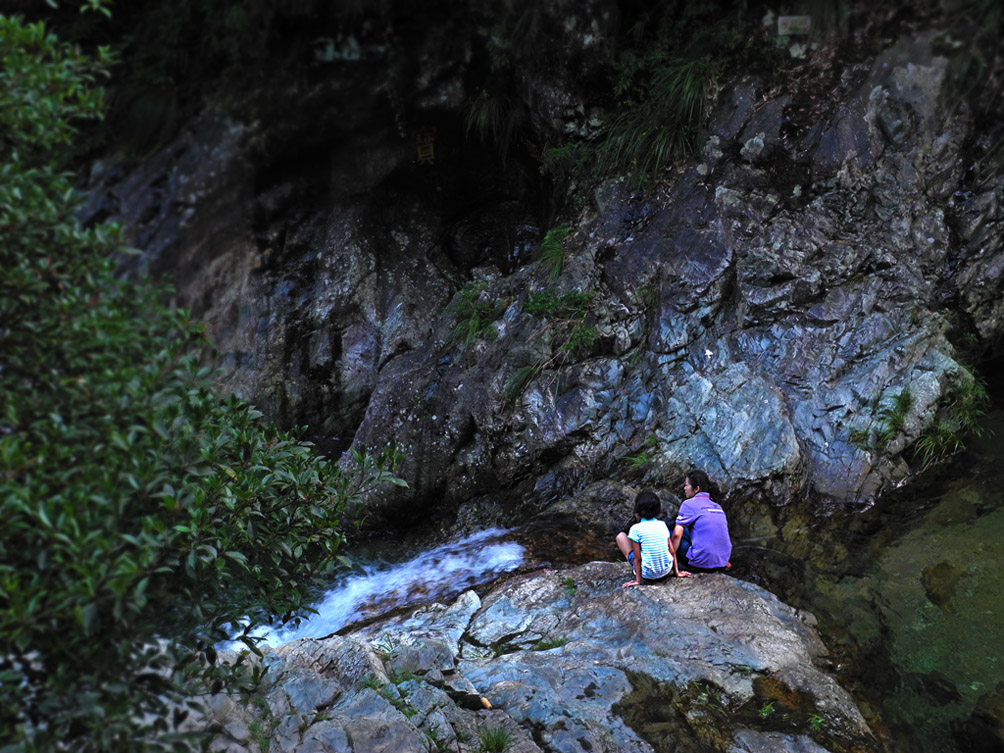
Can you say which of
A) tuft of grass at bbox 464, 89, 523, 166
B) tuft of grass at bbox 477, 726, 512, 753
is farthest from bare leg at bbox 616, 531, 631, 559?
tuft of grass at bbox 464, 89, 523, 166

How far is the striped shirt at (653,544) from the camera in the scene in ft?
16.6

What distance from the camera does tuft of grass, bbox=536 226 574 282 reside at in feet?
26.0

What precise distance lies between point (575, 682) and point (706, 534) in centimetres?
183

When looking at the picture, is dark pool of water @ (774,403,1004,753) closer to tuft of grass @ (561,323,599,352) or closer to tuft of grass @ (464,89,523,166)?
tuft of grass @ (561,323,599,352)

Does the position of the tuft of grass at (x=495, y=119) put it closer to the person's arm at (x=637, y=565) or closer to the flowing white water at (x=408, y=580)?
the flowing white water at (x=408, y=580)

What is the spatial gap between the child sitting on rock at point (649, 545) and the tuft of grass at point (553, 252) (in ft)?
11.1

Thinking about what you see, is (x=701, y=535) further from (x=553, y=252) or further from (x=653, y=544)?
(x=553, y=252)

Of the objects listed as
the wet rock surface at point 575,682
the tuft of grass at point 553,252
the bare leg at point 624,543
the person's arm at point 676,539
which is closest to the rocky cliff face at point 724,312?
the tuft of grass at point 553,252

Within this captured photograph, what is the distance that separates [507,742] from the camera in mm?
3535

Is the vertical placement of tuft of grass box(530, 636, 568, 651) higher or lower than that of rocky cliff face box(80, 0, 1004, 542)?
lower

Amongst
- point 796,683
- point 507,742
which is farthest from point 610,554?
point 507,742

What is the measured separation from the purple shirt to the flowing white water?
147cm

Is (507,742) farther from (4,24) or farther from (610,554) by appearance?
(4,24)

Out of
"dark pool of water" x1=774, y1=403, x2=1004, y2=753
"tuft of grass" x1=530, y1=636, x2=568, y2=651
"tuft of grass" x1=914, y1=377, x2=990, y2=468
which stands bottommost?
"dark pool of water" x1=774, y1=403, x2=1004, y2=753
